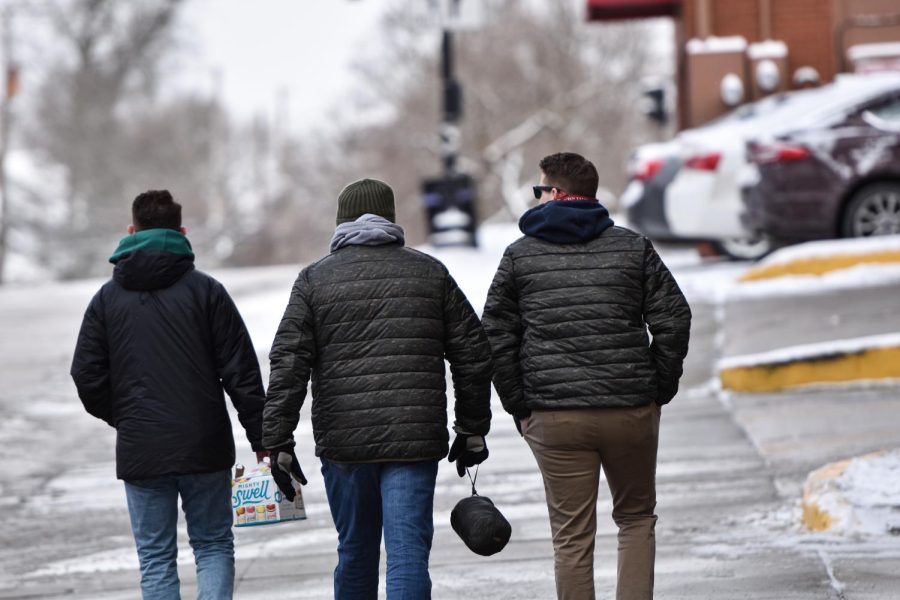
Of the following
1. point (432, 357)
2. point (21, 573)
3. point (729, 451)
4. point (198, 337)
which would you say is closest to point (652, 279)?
point (432, 357)

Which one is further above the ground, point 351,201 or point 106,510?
point 351,201

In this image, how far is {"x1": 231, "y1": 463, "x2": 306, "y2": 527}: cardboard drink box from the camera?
5.78 m

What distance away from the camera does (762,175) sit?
1532cm

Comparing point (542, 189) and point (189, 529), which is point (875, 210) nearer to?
point (542, 189)

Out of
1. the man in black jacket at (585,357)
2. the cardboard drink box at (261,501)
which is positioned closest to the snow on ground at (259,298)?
the cardboard drink box at (261,501)

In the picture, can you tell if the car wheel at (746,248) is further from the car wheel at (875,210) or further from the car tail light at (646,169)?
the car wheel at (875,210)

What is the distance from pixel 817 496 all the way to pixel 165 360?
133 inches

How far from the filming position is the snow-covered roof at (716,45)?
22188 mm

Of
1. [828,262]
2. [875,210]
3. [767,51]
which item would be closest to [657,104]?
[767,51]

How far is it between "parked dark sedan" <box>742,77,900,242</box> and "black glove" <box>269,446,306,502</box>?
34.3ft

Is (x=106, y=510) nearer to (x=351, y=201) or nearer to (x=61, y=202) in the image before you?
(x=351, y=201)

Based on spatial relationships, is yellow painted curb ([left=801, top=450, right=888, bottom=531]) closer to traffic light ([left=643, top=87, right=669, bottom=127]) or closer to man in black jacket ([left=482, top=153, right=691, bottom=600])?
man in black jacket ([left=482, top=153, right=691, bottom=600])

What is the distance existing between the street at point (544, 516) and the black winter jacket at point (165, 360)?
4.95 feet

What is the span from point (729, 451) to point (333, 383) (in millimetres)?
4942
